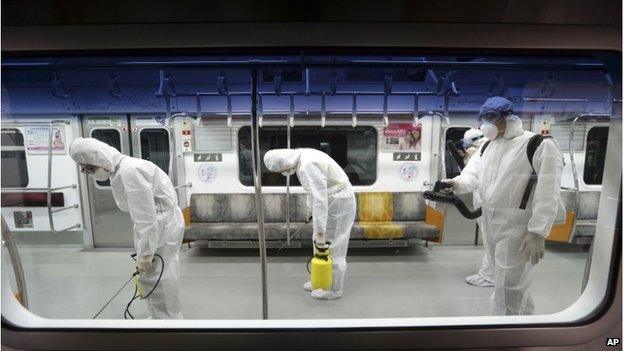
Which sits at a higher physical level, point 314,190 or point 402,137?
point 402,137

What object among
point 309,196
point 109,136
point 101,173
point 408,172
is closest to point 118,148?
point 109,136

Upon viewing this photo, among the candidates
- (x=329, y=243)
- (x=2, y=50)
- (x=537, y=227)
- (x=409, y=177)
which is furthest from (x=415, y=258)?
(x=2, y=50)

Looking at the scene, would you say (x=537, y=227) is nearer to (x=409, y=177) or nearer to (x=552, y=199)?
(x=552, y=199)

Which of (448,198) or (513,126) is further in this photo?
(448,198)

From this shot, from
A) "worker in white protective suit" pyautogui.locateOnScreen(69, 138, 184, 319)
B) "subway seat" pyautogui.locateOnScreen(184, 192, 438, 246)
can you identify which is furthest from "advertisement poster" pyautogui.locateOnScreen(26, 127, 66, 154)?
"worker in white protective suit" pyautogui.locateOnScreen(69, 138, 184, 319)

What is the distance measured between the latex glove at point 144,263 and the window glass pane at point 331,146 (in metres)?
2.46

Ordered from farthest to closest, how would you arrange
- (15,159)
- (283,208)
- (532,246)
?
1. (283,208)
2. (15,159)
3. (532,246)

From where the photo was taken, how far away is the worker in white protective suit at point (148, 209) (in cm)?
221

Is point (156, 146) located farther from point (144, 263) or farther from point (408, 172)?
point (408, 172)

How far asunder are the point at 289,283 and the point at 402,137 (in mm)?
2620

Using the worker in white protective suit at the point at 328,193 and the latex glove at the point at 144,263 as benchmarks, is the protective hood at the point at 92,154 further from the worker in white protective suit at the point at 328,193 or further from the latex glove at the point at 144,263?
the worker in white protective suit at the point at 328,193

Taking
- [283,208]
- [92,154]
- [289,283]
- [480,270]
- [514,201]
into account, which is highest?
[92,154]

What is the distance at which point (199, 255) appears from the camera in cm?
430

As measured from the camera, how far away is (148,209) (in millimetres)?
2207
